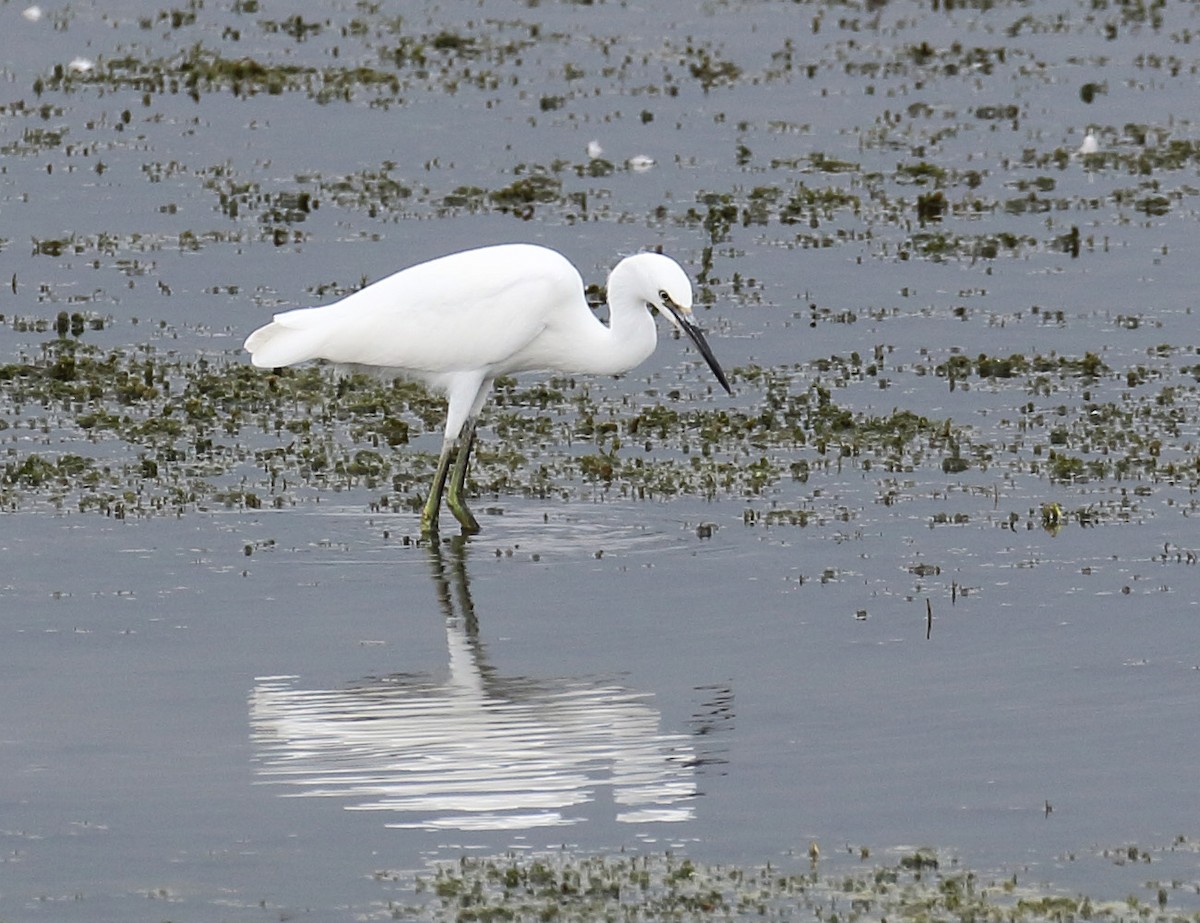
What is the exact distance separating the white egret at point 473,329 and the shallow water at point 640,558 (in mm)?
749

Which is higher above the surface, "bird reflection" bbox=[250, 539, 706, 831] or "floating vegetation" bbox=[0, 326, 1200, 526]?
"floating vegetation" bbox=[0, 326, 1200, 526]

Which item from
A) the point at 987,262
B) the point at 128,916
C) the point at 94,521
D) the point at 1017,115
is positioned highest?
the point at 1017,115

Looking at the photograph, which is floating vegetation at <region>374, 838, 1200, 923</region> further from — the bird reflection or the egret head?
the egret head

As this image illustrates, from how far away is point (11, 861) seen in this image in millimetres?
9000

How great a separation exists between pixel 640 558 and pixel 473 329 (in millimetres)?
1766

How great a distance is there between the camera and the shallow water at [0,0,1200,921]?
9547mm

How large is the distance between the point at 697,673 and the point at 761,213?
12877 mm

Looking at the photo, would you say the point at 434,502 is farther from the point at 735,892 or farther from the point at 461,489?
the point at 735,892

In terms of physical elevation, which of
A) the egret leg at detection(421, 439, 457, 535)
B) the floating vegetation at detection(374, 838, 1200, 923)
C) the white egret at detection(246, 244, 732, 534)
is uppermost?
the white egret at detection(246, 244, 732, 534)

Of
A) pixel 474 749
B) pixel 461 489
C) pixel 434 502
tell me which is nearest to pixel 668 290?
pixel 461 489

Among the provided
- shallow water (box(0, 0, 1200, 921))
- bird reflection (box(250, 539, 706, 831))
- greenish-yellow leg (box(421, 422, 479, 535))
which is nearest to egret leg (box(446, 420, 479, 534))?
greenish-yellow leg (box(421, 422, 479, 535))

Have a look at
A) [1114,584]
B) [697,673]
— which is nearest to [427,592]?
[697,673]

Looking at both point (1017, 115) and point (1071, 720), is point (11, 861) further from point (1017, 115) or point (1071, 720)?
point (1017, 115)

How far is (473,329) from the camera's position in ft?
47.1
